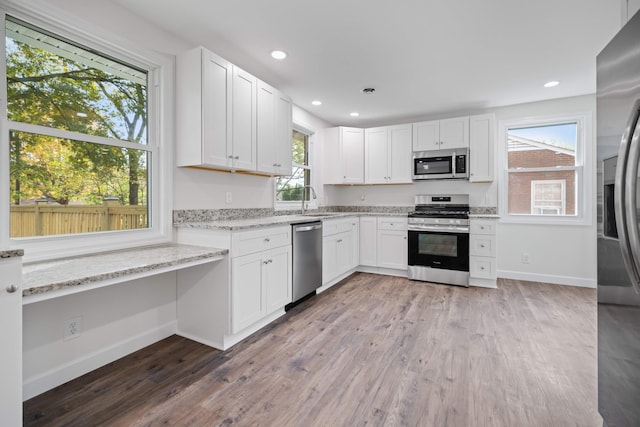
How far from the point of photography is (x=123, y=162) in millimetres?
2287

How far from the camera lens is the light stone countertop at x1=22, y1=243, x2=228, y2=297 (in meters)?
1.41

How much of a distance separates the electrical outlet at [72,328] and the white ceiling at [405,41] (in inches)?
86.4

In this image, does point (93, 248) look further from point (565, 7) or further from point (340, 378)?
point (565, 7)

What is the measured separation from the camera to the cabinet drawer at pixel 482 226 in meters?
3.91

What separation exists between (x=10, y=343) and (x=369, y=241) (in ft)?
13.1

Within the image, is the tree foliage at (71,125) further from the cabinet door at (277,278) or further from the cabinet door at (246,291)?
the cabinet door at (277,278)

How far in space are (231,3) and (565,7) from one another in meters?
2.41

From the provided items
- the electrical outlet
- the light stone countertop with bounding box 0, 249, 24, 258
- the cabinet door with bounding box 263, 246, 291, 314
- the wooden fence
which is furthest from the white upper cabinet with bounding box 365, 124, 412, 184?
the light stone countertop with bounding box 0, 249, 24, 258

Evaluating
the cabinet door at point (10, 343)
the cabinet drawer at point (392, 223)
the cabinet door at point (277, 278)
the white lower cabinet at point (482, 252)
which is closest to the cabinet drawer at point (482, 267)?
the white lower cabinet at point (482, 252)

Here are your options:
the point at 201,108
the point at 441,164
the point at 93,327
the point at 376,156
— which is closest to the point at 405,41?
the point at 201,108

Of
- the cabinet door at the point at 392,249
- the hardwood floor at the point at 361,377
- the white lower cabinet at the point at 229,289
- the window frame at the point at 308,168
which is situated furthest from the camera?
the cabinet door at the point at 392,249

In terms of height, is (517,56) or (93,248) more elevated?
(517,56)

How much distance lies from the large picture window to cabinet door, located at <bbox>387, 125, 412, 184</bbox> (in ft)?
11.4

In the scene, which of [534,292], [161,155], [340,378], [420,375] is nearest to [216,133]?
[161,155]
